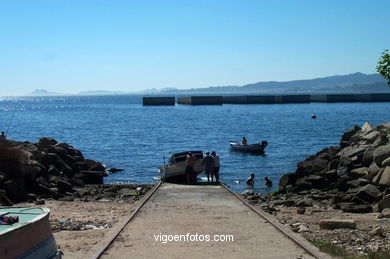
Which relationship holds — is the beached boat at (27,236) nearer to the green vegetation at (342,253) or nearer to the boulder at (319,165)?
the green vegetation at (342,253)

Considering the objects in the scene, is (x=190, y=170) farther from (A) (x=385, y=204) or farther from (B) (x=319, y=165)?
(A) (x=385, y=204)

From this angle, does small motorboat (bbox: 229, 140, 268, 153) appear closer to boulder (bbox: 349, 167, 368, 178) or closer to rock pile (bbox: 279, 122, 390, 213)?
rock pile (bbox: 279, 122, 390, 213)

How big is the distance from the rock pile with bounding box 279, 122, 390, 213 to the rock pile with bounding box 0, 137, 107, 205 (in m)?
9.32

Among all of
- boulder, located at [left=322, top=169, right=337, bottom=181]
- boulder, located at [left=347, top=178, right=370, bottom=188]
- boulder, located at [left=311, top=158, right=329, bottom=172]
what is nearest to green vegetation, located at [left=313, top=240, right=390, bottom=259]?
boulder, located at [left=347, top=178, right=370, bottom=188]

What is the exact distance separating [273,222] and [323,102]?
540ft

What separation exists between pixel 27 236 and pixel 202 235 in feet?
16.4

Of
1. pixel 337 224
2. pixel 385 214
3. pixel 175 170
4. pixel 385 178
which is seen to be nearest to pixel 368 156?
pixel 385 178

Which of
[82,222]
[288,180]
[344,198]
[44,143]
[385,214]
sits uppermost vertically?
[44,143]

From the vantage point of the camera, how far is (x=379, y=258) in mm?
9375

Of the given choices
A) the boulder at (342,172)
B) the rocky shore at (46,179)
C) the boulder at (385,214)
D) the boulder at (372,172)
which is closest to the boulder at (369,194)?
the boulder at (372,172)

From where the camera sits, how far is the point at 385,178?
1888 cm

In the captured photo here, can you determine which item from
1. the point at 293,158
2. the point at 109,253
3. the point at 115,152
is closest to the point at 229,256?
the point at 109,253

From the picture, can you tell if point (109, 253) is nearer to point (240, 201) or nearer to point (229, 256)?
point (229, 256)

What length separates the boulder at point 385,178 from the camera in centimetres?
1865
